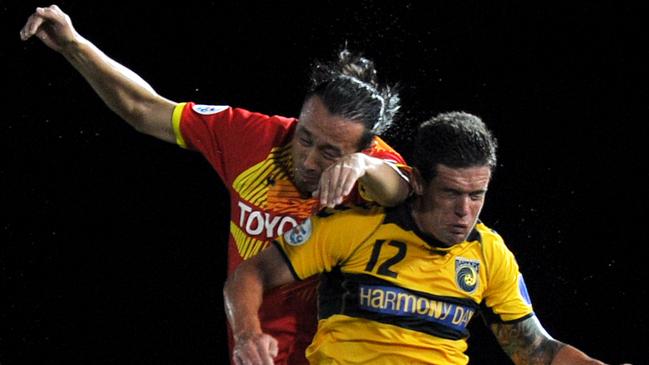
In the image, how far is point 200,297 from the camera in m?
3.52

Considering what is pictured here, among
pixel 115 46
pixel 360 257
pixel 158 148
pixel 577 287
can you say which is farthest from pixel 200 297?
pixel 360 257

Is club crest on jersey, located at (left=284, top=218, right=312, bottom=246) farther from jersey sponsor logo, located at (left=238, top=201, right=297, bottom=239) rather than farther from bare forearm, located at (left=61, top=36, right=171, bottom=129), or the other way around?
bare forearm, located at (left=61, top=36, right=171, bottom=129)

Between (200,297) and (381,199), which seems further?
(200,297)

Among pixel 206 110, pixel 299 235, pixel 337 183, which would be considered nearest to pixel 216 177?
pixel 206 110

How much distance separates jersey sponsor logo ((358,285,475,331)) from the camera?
2154mm

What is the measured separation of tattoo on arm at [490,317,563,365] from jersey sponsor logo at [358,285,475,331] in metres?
0.17

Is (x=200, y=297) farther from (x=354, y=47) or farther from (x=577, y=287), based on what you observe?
(x=577, y=287)

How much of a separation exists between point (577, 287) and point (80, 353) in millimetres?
1503

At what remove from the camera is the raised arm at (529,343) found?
2.23 metres

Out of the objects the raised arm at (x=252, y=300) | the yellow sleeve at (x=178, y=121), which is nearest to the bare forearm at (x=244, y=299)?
the raised arm at (x=252, y=300)

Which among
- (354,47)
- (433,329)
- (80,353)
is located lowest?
(80,353)

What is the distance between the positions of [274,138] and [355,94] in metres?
0.22

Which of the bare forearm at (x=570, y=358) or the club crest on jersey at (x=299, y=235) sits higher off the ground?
the club crest on jersey at (x=299, y=235)

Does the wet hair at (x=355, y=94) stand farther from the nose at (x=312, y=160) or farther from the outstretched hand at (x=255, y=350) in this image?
the outstretched hand at (x=255, y=350)
